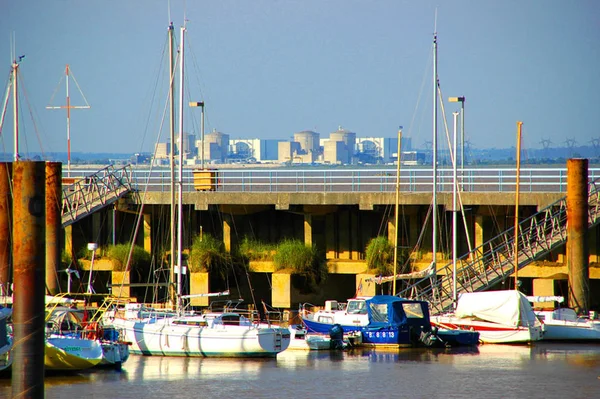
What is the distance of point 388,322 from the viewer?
36.3 meters

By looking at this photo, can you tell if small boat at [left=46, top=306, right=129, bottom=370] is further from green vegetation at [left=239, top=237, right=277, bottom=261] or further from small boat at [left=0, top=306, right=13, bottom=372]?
green vegetation at [left=239, top=237, right=277, bottom=261]

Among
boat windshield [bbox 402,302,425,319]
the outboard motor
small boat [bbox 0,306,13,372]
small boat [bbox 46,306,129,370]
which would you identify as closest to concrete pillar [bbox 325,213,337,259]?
the outboard motor

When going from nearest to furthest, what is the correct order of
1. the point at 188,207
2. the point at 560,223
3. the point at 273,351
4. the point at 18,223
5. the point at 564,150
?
the point at 18,223, the point at 273,351, the point at 560,223, the point at 188,207, the point at 564,150

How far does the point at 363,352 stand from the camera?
3584 cm

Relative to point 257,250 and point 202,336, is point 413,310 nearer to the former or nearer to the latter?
point 202,336

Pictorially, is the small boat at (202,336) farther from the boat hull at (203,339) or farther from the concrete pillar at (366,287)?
the concrete pillar at (366,287)

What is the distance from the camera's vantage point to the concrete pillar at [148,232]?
1745 inches

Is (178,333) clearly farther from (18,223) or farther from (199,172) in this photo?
(18,223)

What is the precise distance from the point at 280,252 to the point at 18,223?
24121 millimetres

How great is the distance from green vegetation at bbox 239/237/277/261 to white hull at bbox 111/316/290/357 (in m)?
8.81

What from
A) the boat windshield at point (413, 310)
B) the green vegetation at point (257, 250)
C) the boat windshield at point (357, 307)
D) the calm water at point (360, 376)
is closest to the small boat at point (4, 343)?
the calm water at point (360, 376)

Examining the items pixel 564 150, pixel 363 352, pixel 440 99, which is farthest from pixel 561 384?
pixel 564 150

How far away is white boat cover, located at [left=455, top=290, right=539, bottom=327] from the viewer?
1414 inches

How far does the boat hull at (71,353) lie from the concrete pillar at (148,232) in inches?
529
